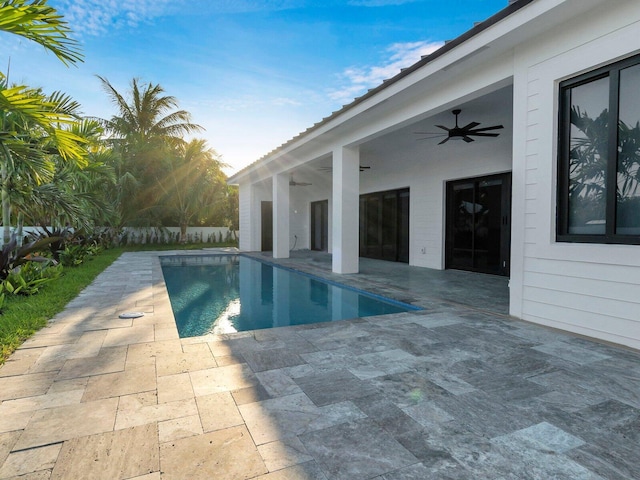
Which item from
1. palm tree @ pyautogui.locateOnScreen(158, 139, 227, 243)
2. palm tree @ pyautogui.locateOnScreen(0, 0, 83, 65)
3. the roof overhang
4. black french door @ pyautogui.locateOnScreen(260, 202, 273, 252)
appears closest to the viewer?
palm tree @ pyautogui.locateOnScreen(0, 0, 83, 65)

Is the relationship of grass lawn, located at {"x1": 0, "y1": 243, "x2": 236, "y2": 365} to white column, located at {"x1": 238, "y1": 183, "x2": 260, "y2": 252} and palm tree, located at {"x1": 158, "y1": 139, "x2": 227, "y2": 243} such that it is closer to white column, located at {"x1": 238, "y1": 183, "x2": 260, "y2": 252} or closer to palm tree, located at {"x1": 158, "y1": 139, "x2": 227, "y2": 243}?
white column, located at {"x1": 238, "y1": 183, "x2": 260, "y2": 252}

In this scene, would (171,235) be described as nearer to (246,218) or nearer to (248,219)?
(246,218)

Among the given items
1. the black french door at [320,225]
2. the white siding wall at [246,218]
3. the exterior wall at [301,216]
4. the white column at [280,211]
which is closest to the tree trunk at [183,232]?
the white siding wall at [246,218]

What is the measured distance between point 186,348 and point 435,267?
7420 mm

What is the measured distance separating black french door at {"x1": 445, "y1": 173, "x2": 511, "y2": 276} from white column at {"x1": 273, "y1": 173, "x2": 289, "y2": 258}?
5.17 meters

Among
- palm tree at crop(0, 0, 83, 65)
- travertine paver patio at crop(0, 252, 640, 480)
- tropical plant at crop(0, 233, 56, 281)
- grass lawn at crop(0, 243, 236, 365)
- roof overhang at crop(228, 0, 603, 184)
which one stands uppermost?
roof overhang at crop(228, 0, 603, 184)

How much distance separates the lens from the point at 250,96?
409 inches

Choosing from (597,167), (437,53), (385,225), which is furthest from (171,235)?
(597,167)

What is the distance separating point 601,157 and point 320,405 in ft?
11.6

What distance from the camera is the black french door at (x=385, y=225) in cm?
1065

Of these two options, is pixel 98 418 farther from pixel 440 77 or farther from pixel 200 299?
pixel 440 77

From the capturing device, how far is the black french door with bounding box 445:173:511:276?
774 centimetres

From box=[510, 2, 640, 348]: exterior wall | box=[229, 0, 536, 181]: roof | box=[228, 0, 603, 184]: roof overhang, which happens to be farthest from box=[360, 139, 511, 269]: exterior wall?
box=[510, 2, 640, 348]: exterior wall

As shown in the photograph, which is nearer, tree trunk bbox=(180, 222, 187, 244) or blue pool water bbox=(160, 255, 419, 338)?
blue pool water bbox=(160, 255, 419, 338)
